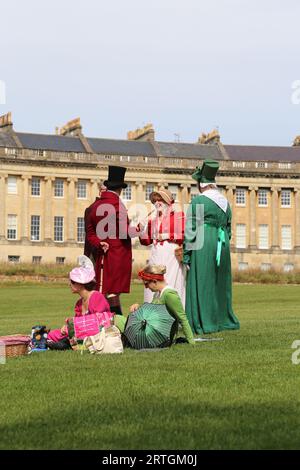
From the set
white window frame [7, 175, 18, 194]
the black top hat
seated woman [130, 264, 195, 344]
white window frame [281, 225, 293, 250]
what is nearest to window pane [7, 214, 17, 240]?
white window frame [7, 175, 18, 194]

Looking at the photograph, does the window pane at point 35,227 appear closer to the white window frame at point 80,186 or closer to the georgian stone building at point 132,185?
the georgian stone building at point 132,185

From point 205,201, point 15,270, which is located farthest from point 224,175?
point 205,201

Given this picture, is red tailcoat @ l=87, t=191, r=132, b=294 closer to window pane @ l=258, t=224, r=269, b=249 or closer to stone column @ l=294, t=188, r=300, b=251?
window pane @ l=258, t=224, r=269, b=249

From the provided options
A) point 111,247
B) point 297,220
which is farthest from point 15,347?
point 297,220

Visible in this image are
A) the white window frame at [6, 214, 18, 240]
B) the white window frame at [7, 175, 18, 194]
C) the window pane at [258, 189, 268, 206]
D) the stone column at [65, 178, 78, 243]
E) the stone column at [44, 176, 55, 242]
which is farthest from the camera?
the window pane at [258, 189, 268, 206]

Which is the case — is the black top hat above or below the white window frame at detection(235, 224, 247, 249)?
below

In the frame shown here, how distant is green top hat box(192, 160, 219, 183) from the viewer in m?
16.1

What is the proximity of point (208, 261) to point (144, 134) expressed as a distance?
83.9 meters

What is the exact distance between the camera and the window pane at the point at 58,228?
Result: 92.5 metres

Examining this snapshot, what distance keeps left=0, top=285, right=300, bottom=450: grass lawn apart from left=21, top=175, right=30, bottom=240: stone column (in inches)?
3083

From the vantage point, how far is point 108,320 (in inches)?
500

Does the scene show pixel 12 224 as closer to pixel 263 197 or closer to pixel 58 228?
pixel 58 228

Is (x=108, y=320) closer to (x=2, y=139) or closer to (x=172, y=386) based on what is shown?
(x=172, y=386)

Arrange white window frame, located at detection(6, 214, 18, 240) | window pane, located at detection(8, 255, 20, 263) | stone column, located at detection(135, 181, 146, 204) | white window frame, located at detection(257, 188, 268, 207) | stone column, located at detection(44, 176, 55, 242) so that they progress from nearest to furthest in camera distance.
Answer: window pane, located at detection(8, 255, 20, 263), white window frame, located at detection(6, 214, 18, 240), stone column, located at detection(44, 176, 55, 242), stone column, located at detection(135, 181, 146, 204), white window frame, located at detection(257, 188, 268, 207)
